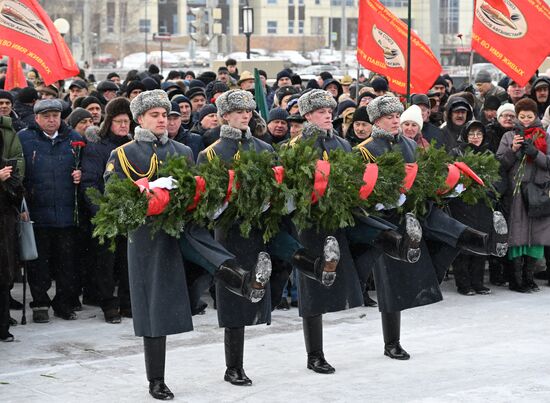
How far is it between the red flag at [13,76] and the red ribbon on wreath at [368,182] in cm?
755

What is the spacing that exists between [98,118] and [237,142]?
4.52m

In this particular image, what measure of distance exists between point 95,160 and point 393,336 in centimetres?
327

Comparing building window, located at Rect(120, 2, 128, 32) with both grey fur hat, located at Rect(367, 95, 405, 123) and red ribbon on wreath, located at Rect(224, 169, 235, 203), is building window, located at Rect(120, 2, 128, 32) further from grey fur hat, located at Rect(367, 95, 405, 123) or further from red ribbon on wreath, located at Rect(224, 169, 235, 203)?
red ribbon on wreath, located at Rect(224, 169, 235, 203)

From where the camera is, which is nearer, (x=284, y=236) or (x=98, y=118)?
(x=284, y=236)

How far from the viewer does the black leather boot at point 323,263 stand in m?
8.10

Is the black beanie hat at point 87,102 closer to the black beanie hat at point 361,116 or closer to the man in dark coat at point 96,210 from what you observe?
the man in dark coat at point 96,210

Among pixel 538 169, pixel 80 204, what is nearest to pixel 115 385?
pixel 80 204

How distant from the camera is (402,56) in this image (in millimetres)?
14602

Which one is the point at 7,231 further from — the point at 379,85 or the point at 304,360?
the point at 379,85

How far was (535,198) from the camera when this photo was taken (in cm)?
1245

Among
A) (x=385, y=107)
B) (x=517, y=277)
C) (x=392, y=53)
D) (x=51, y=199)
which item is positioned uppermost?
(x=392, y=53)

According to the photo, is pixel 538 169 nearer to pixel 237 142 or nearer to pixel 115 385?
pixel 237 142

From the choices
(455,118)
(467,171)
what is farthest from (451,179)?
(455,118)

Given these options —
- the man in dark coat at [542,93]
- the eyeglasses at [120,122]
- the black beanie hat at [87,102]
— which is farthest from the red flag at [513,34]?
the eyeglasses at [120,122]
